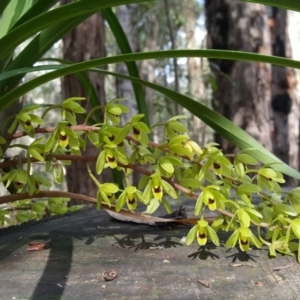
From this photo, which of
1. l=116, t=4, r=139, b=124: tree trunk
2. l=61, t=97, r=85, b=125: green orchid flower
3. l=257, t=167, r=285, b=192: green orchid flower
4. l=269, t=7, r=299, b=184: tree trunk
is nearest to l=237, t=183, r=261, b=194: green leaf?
l=257, t=167, r=285, b=192: green orchid flower

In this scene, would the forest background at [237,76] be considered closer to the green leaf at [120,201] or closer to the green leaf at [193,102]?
the green leaf at [193,102]

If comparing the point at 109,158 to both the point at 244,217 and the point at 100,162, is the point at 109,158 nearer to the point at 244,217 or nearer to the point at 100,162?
the point at 100,162

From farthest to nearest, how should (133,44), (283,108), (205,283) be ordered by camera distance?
(133,44)
(283,108)
(205,283)

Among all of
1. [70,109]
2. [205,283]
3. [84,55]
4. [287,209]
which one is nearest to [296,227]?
[287,209]

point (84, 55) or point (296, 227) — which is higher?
point (84, 55)

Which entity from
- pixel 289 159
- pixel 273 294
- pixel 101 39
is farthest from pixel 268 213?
pixel 289 159

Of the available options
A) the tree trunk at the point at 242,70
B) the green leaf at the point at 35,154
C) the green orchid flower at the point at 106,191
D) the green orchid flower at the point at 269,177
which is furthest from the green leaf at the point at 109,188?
the tree trunk at the point at 242,70

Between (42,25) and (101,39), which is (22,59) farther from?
(101,39)
